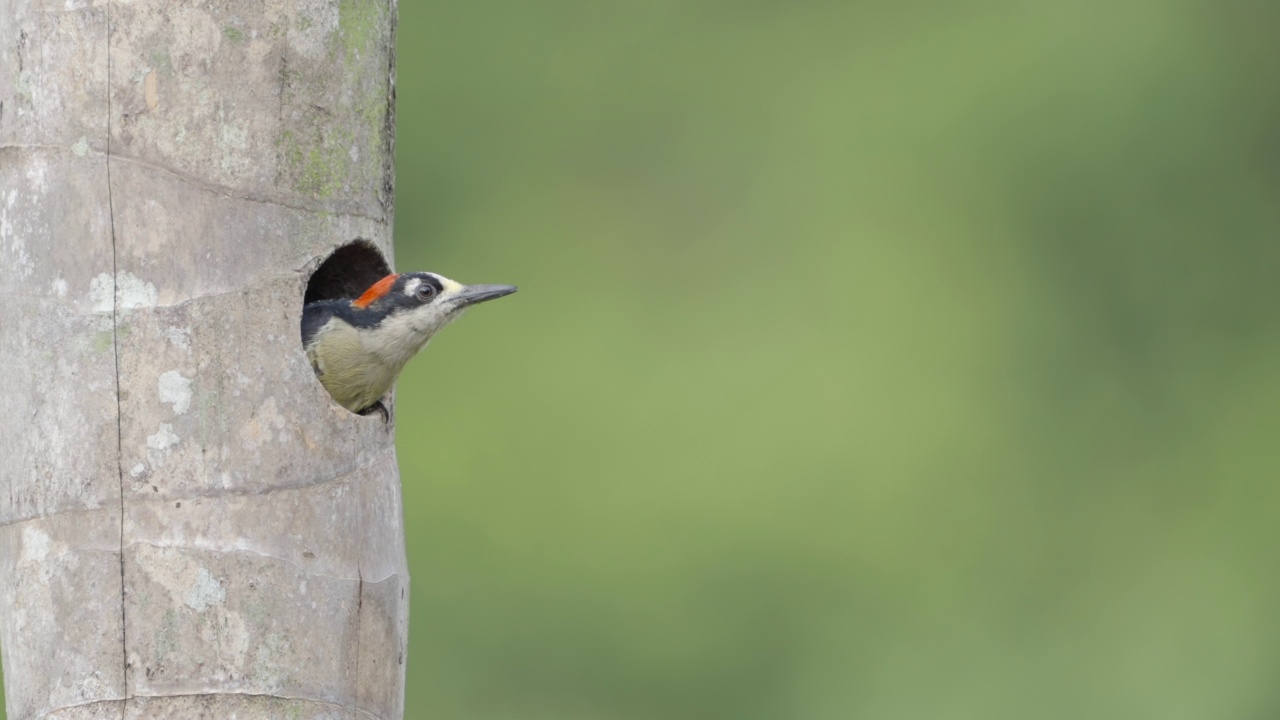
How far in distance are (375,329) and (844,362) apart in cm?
700

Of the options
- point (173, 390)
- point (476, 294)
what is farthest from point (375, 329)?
point (173, 390)

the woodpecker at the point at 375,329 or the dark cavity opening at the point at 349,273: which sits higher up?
the dark cavity opening at the point at 349,273

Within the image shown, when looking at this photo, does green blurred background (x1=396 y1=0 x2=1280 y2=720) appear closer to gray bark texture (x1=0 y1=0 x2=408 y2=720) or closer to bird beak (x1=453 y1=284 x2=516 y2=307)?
bird beak (x1=453 y1=284 x2=516 y2=307)

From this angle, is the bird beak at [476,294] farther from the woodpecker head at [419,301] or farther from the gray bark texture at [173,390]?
the gray bark texture at [173,390]

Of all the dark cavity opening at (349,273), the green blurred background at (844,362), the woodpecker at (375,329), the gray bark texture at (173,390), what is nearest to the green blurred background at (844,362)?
the green blurred background at (844,362)

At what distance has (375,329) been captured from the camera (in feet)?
17.3

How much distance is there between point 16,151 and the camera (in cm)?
437

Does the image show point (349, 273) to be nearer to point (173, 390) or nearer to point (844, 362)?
point (173, 390)

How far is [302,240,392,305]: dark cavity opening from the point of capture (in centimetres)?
497

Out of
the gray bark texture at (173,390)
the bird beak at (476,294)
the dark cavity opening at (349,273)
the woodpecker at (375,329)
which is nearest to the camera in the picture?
the gray bark texture at (173,390)

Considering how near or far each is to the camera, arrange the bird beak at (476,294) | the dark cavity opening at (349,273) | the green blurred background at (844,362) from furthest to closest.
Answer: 1. the green blurred background at (844,362)
2. the bird beak at (476,294)
3. the dark cavity opening at (349,273)

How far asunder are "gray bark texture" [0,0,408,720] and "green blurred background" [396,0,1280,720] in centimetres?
734

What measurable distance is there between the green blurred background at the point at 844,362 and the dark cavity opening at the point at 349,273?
6223 millimetres

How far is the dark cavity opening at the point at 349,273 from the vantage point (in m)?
4.97
